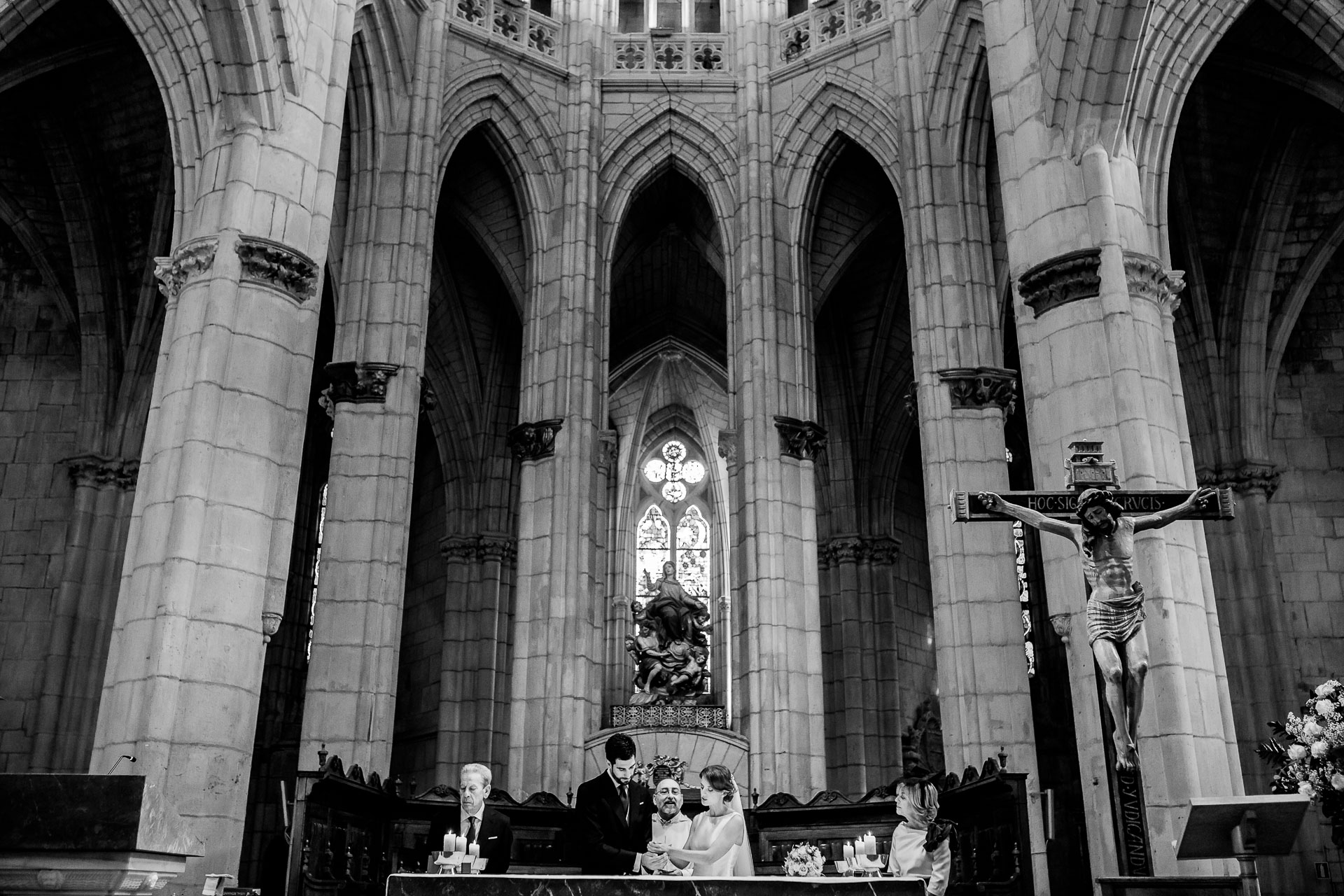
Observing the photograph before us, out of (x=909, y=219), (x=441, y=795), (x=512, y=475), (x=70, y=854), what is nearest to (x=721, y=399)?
(x=512, y=475)

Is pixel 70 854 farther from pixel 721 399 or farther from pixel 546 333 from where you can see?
pixel 721 399

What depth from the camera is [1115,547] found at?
6.98 meters

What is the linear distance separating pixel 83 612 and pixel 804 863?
1201 cm

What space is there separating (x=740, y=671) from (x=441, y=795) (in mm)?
5133

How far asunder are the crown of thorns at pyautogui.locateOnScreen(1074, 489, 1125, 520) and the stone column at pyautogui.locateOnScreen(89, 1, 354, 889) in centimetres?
639

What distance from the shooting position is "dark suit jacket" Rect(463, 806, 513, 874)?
7.25 metres

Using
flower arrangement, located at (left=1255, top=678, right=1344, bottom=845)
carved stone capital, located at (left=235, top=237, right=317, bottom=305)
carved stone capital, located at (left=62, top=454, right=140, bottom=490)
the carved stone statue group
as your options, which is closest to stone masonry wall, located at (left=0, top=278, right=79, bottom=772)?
carved stone capital, located at (left=62, top=454, right=140, bottom=490)

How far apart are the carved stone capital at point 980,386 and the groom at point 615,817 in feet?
29.5

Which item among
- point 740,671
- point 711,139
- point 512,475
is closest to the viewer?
point 740,671

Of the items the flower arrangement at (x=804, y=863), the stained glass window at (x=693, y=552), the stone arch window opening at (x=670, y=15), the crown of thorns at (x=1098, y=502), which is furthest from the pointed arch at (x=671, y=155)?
the crown of thorns at (x=1098, y=502)

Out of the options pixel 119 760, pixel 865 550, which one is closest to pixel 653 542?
pixel 865 550

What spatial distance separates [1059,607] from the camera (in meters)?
10.7

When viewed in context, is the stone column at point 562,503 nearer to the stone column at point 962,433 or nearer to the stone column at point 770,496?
the stone column at point 770,496

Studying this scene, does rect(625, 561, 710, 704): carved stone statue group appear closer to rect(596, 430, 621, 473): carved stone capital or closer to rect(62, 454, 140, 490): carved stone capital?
rect(596, 430, 621, 473): carved stone capital
